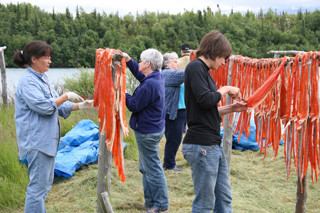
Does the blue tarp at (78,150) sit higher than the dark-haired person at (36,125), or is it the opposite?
the dark-haired person at (36,125)

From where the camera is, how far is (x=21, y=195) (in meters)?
3.68

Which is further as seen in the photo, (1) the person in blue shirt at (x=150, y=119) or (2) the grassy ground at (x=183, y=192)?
(2) the grassy ground at (x=183, y=192)

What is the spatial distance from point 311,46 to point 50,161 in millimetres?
47812

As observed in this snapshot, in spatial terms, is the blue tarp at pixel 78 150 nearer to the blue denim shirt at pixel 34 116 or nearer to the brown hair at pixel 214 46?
the blue denim shirt at pixel 34 116

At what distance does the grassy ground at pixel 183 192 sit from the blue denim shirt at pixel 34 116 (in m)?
0.83

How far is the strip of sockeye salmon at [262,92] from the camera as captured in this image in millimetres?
2533

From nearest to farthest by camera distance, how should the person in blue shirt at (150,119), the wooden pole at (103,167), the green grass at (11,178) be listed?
the wooden pole at (103,167), the person in blue shirt at (150,119), the green grass at (11,178)

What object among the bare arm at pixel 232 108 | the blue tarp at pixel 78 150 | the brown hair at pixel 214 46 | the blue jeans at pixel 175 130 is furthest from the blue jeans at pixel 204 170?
the blue jeans at pixel 175 130

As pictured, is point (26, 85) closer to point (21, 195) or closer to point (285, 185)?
point (21, 195)

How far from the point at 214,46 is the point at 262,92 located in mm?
754

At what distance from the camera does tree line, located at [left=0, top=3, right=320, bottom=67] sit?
32.1 metres

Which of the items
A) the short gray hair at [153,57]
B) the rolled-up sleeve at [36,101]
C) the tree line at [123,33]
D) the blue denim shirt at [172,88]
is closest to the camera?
the rolled-up sleeve at [36,101]

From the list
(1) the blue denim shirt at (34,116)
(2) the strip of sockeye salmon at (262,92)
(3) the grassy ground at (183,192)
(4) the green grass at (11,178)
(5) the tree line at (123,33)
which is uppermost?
(5) the tree line at (123,33)

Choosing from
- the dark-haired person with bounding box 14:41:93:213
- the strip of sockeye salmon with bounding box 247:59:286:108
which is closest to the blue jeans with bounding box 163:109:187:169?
the strip of sockeye salmon with bounding box 247:59:286:108
